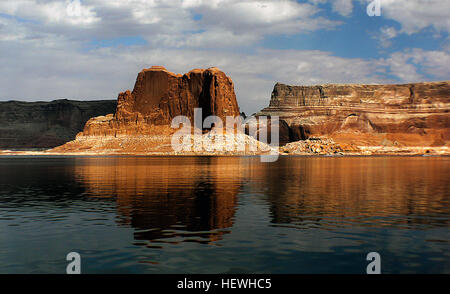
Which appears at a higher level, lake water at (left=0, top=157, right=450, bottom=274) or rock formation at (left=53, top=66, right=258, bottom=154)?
rock formation at (left=53, top=66, right=258, bottom=154)

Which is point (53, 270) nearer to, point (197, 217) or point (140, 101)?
point (197, 217)

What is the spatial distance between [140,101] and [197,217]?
6858 inches

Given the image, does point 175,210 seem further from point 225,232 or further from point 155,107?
point 155,107

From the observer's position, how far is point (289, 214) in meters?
22.5

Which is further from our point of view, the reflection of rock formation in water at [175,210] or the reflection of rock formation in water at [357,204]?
the reflection of rock formation in water at [357,204]

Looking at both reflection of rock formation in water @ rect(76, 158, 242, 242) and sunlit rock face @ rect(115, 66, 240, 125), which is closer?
reflection of rock formation in water @ rect(76, 158, 242, 242)

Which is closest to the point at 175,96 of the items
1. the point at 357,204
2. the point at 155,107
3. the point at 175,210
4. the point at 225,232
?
the point at 155,107

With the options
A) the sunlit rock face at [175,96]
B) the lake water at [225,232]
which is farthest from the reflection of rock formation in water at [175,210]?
the sunlit rock face at [175,96]

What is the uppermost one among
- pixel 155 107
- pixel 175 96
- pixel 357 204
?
pixel 175 96

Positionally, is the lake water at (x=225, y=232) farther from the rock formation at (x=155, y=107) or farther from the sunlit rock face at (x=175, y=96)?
the sunlit rock face at (x=175, y=96)

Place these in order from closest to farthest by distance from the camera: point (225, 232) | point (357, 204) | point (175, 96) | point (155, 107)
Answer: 1. point (225, 232)
2. point (357, 204)
3. point (155, 107)
4. point (175, 96)

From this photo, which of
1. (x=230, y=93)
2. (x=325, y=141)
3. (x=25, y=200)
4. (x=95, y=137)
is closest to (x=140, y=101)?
(x=95, y=137)

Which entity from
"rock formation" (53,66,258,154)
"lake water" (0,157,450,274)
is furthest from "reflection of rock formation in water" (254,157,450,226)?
"rock formation" (53,66,258,154)

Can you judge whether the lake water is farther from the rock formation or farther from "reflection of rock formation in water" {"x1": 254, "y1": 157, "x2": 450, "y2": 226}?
the rock formation
